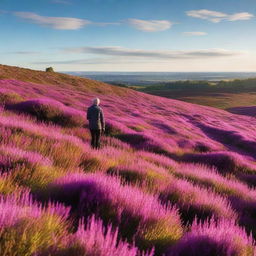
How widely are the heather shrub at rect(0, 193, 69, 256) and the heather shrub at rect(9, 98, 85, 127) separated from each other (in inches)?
438

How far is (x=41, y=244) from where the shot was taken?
213 cm

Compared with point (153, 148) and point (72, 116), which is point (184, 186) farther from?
point (72, 116)

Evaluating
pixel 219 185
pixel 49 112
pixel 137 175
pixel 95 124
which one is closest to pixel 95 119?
pixel 95 124

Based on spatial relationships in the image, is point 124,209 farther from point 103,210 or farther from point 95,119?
point 95,119

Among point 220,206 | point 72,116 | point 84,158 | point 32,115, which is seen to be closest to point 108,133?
point 72,116

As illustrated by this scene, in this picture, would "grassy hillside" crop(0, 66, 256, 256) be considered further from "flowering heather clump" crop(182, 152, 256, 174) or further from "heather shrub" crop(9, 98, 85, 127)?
"heather shrub" crop(9, 98, 85, 127)

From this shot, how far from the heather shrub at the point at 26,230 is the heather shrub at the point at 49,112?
36.5 ft

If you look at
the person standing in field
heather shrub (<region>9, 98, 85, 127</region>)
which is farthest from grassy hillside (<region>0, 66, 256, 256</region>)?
heather shrub (<region>9, 98, 85, 127</region>)

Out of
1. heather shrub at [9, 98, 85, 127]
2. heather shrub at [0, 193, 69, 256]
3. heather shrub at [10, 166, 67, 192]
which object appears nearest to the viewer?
heather shrub at [0, 193, 69, 256]

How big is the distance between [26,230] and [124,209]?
1.35 metres

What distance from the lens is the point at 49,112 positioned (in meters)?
13.5

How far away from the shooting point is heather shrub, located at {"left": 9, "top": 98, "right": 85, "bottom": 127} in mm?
13336

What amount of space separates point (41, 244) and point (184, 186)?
334 cm

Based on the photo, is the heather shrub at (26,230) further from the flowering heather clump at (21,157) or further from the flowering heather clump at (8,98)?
the flowering heather clump at (8,98)
